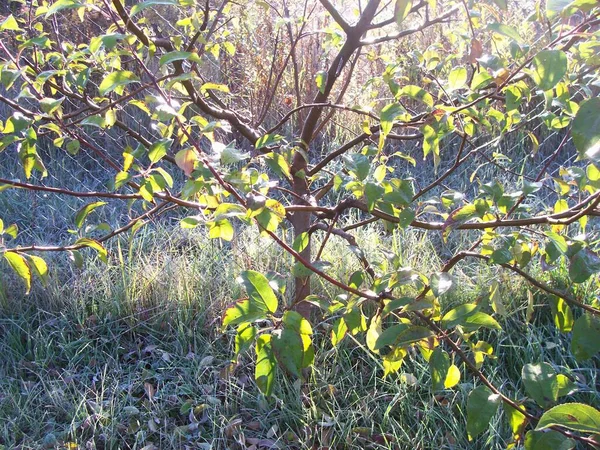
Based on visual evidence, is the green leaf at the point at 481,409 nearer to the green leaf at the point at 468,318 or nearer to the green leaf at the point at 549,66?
the green leaf at the point at 468,318

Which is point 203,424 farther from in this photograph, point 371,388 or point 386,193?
point 386,193

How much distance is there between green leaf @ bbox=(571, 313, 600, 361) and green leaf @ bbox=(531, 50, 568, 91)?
0.42 m

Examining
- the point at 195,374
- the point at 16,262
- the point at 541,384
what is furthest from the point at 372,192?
the point at 195,374

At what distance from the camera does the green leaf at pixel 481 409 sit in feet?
2.97

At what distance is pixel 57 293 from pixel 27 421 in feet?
2.29

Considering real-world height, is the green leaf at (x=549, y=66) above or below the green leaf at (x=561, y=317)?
above

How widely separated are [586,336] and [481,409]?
0.69 ft

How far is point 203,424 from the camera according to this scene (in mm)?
2111

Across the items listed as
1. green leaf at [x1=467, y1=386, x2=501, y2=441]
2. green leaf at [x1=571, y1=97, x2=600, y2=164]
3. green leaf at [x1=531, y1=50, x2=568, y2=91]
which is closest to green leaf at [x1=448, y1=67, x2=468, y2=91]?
green leaf at [x1=531, y1=50, x2=568, y2=91]

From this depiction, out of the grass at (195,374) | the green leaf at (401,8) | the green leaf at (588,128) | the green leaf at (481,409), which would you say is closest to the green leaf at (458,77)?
the green leaf at (401,8)

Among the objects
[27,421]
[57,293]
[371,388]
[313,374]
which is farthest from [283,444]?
[57,293]

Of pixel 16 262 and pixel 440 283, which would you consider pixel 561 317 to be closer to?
pixel 440 283

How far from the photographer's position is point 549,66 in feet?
2.44

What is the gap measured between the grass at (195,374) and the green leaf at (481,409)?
0.87m
